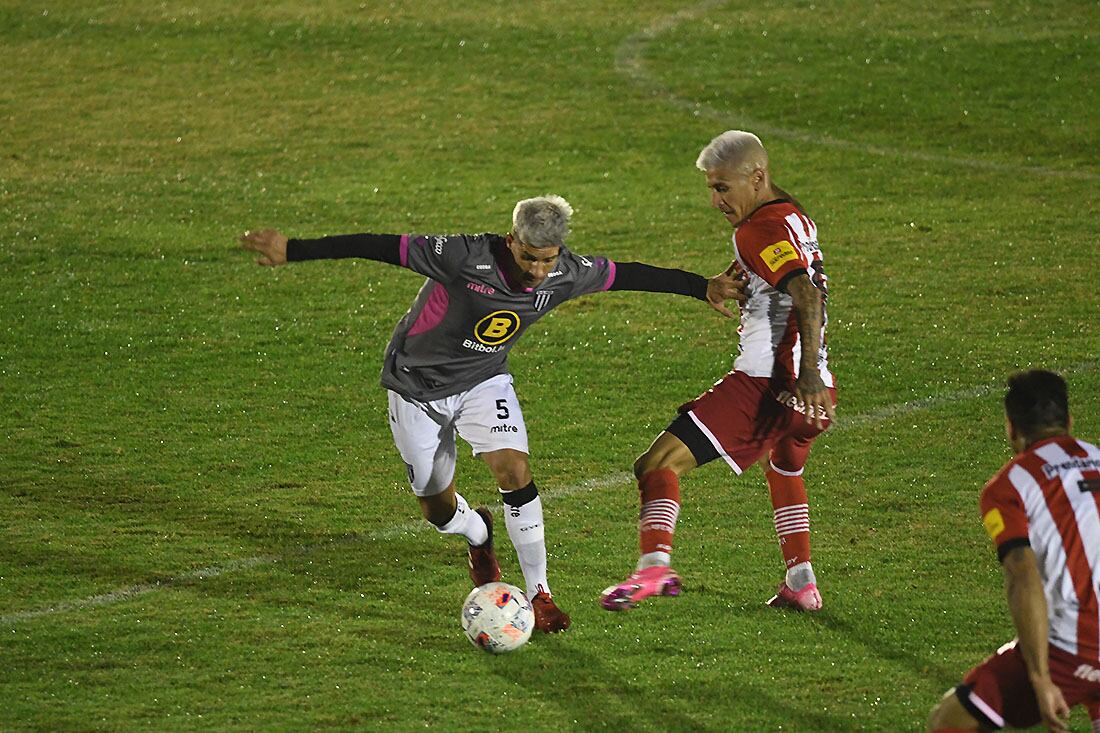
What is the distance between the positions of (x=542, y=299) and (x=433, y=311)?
477 millimetres

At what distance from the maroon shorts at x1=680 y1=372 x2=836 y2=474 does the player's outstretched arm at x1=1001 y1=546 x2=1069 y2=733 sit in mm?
2141

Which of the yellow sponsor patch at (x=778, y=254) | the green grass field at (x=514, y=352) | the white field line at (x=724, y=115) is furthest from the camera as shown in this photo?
the white field line at (x=724, y=115)

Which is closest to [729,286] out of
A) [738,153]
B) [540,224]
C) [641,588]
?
[738,153]

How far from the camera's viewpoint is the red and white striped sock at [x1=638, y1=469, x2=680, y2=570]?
6.35 m

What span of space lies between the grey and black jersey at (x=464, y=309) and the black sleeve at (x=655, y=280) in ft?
0.15

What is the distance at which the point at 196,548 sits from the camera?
7758 mm

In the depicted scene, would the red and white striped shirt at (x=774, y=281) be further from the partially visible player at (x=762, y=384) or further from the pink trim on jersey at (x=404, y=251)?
the pink trim on jersey at (x=404, y=251)

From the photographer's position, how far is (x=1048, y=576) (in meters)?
4.65

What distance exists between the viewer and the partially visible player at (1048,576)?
4.59 meters

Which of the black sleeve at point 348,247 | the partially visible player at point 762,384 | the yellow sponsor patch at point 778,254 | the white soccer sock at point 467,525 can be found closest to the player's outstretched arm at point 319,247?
the black sleeve at point 348,247

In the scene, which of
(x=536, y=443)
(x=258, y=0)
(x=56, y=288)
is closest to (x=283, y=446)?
(x=536, y=443)

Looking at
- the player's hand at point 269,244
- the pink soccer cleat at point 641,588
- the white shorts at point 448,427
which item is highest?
the player's hand at point 269,244

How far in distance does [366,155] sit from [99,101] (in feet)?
12.1

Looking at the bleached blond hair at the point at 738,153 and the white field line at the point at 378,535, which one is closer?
the bleached blond hair at the point at 738,153
